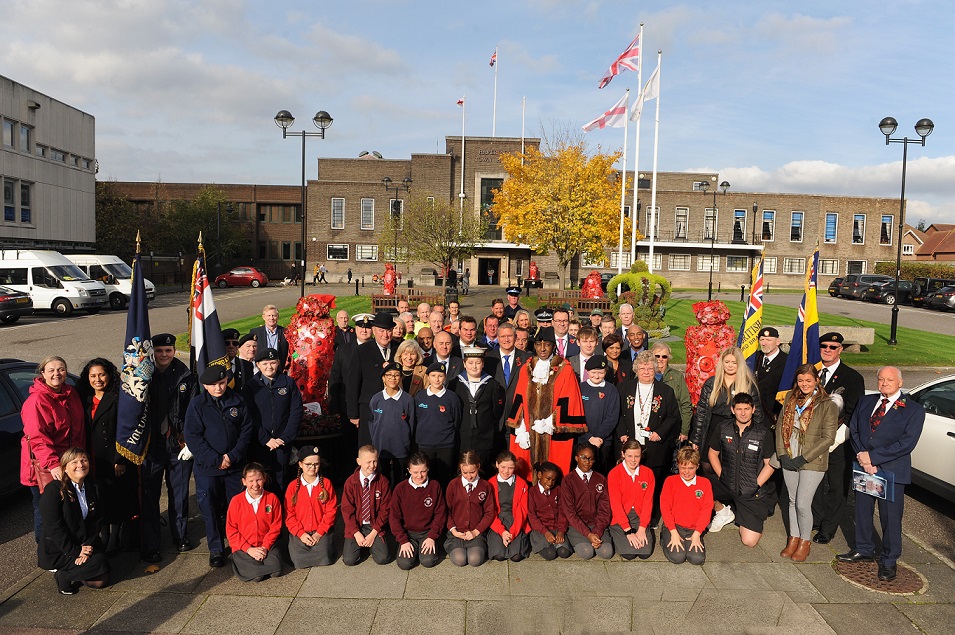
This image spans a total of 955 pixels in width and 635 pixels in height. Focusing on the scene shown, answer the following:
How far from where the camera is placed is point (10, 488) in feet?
22.7

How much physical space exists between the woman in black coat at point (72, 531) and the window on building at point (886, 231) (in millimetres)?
68518

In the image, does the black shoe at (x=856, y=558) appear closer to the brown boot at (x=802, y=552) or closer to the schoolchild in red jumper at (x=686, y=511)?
the brown boot at (x=802, y=552)

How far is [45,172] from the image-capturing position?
37.1 metres

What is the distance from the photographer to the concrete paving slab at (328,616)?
16.2ft

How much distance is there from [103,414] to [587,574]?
15.6 ft

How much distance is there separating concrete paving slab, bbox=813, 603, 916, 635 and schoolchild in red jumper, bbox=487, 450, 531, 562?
2566mm

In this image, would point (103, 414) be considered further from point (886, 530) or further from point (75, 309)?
point (75, 309)

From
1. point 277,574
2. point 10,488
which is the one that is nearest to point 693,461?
point 277,574

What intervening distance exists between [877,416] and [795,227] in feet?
195

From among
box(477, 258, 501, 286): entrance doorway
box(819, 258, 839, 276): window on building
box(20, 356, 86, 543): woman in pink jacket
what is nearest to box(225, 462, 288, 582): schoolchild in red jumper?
box(20, 356, 86, 543): woman in pink jacket

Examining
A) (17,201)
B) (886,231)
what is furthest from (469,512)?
(886,231)

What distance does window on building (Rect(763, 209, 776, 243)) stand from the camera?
58438 mm

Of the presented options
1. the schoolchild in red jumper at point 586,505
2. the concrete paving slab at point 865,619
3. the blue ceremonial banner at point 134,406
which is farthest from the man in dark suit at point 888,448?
the blue ceremonial banner at point 134,406

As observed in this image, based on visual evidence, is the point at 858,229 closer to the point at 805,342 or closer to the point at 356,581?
the point at 805,342
